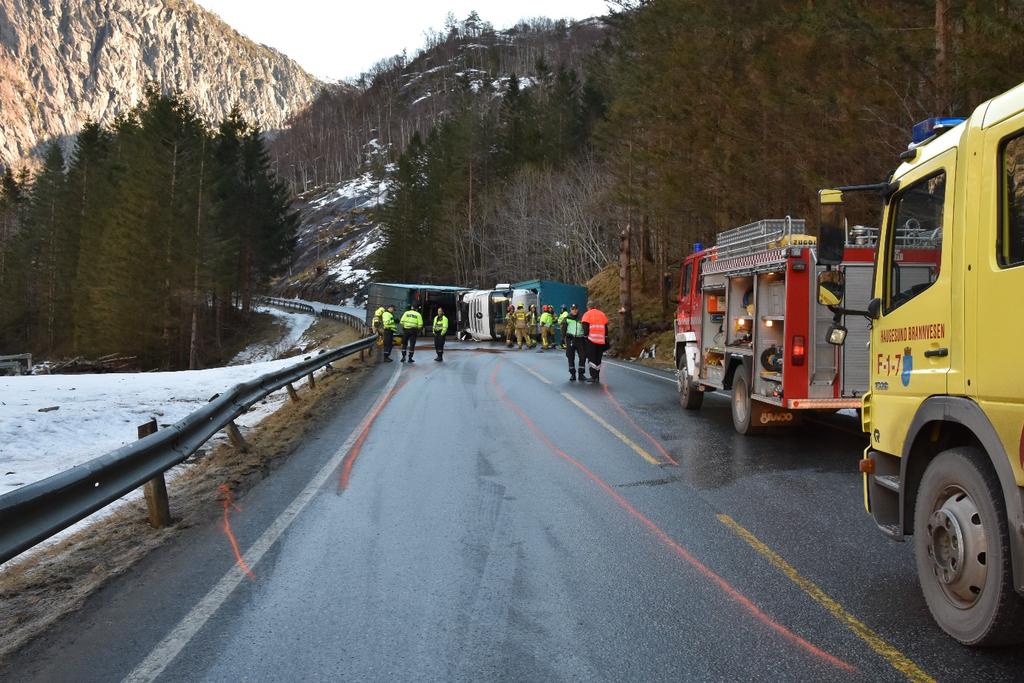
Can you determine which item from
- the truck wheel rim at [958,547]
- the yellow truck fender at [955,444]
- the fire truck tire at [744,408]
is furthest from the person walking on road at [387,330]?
the truck wheel rim at [958,547]

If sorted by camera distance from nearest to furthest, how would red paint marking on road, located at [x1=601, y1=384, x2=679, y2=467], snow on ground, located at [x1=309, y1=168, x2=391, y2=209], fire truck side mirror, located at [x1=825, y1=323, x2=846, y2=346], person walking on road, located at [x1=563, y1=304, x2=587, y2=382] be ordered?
fire truck side mirror, located at [x1=825, y1=323, x2=846, y2=346] < red paint marking on road, located at [x1=601, y1=384, x2=679, y2=467] < person walking on road, located at [x1=563, y1=304, x2=587, y2=382] < snow on ground, located at [x1=309, y1=168, x2=391, y2=209]

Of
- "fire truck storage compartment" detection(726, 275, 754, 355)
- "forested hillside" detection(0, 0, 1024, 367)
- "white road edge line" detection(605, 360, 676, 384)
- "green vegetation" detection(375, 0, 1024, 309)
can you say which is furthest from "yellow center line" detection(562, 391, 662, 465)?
"white road edge line" detection(605, 360, 676, 384)

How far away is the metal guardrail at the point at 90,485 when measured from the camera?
161 inches

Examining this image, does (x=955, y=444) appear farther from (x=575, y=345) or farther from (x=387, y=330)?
(x=387, y=330)

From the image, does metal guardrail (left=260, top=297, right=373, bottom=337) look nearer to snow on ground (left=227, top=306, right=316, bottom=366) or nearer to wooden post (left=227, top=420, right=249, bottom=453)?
snow on ground (left=227, top=306, right=316, bottom=366)

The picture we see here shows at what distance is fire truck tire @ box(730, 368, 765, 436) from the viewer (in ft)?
32.9

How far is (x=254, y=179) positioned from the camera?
195 feet

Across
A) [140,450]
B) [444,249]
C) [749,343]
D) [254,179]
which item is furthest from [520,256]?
[140,450]

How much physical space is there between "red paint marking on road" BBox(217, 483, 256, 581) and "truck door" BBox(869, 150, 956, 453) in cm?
398

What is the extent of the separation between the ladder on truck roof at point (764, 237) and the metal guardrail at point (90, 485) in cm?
694

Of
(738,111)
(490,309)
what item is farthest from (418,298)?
(738,111)

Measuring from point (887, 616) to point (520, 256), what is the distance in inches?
2080

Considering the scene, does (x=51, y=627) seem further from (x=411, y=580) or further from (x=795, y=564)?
(x=795, y=564)

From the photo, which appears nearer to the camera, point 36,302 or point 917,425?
Answer: point 917,425
